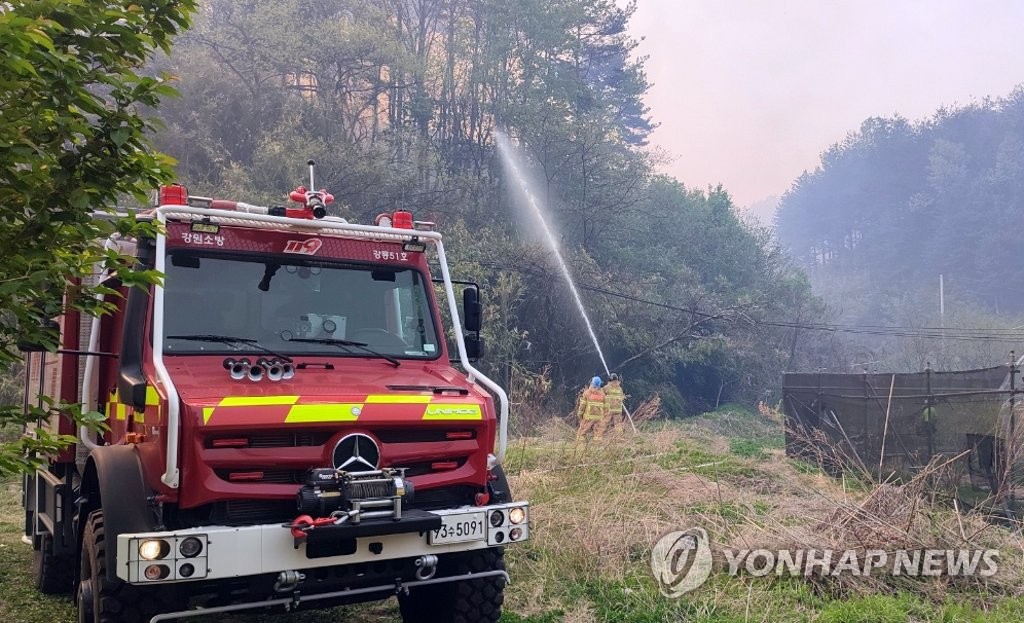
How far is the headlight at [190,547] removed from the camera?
3.99 m

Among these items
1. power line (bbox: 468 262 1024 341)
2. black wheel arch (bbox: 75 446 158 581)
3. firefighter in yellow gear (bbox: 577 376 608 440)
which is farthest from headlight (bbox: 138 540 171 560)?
power line (bbox: 468 262 1024 341)

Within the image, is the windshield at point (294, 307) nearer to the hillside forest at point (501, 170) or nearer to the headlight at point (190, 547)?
the headlight at point (190, 547)

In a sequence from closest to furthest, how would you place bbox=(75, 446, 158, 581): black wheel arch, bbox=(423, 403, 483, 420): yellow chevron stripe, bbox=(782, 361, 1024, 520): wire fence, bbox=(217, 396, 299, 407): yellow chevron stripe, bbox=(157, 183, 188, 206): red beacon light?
bbox=(75, 446, 158, 581): black wheel arch
bbox=(217, 396, 299, 407): yellow chevron stripe
bbox=(423, 403, 483, 420): yellow chevron stripe
bbox=(157, 183, 188, 206): red beacon light
bbox=(782, 361, 1024, 520): wire fence

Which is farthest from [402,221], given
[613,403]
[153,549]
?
[613,403]

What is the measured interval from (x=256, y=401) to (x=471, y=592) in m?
1.87

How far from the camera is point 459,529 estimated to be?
4.70 meters

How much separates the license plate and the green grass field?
1481mm

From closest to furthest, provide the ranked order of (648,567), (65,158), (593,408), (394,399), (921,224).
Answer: (65,158)
(394,399)
(648,567)
(593,408)
(921,224)

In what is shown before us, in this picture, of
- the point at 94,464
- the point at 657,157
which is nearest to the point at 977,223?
the point at 657,157

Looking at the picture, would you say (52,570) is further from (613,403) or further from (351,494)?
(613,403)

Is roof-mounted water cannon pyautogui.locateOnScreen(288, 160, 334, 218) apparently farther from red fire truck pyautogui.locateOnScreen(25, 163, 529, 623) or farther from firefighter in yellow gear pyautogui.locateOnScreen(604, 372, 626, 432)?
firefighter in yellow gear pyautogui.locateOnScreen(604, 372, 626, 432)

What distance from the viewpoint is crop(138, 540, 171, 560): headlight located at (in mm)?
3950

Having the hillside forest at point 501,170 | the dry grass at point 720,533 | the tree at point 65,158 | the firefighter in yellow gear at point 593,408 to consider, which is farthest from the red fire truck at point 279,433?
the hillside forest at point 501,170

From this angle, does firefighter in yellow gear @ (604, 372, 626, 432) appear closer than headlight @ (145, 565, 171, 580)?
No
